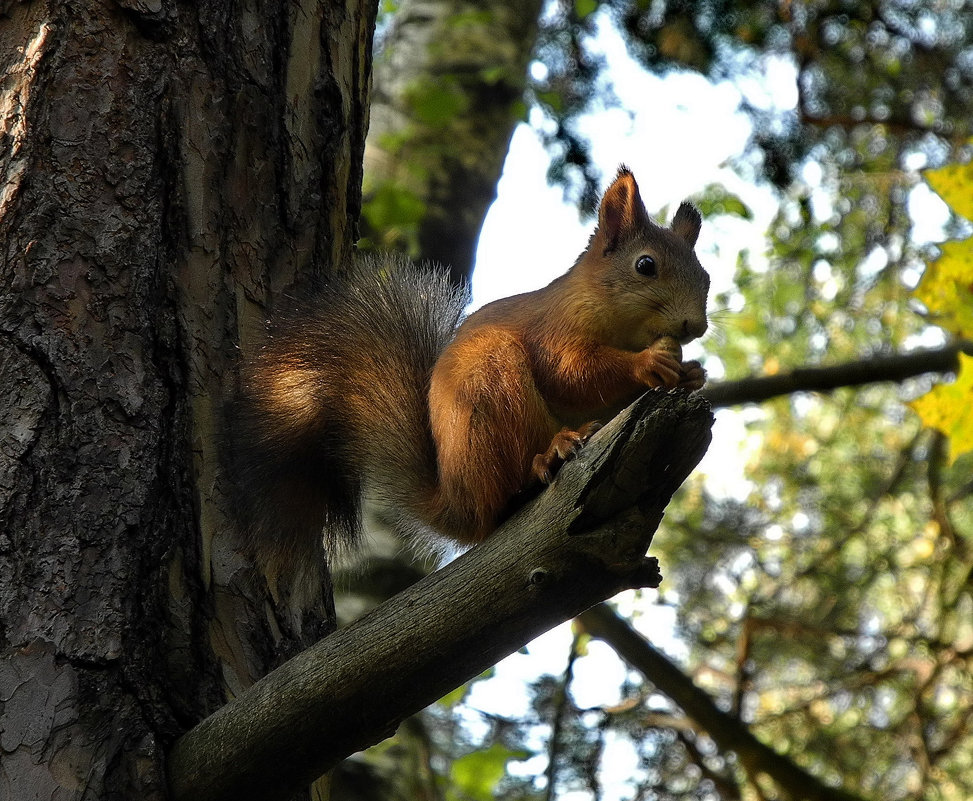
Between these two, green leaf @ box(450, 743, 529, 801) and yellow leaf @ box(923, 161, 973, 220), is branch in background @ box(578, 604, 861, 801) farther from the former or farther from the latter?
yellow leaf @ box(923, 161, 973, 220)

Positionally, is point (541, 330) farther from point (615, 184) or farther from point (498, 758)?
point (498, 758)

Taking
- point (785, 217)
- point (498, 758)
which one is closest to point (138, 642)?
point (498, 758)

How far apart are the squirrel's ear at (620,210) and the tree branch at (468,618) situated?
2.95 feet

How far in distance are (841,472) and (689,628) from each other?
1.76 metres

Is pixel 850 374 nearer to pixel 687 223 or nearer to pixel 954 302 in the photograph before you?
pixel 954 302

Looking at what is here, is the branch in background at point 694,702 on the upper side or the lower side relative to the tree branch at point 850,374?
lower

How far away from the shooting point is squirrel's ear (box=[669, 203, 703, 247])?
2275 millimetres

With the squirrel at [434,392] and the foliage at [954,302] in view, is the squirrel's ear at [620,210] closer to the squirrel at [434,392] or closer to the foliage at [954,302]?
the squirrel at [434,392]

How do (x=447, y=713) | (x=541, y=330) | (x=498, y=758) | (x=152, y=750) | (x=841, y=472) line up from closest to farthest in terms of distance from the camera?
(x=152, y=750)
(x=541, y=330)
(x=498, y=758)
(x=447, y=713)
(x=841, y=472)

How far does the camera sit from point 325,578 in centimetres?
180

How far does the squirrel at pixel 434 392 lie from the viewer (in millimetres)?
1667

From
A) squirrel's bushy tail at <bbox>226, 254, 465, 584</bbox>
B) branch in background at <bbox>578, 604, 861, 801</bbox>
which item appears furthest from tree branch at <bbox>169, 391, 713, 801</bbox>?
branch in background at <bbox>578, 604, 861, 801</bbox>

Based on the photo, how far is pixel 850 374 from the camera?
2.74m

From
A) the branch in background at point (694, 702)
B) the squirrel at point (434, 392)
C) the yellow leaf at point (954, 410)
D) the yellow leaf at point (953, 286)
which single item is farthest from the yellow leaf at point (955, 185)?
the branch in background at point (694, 702)
